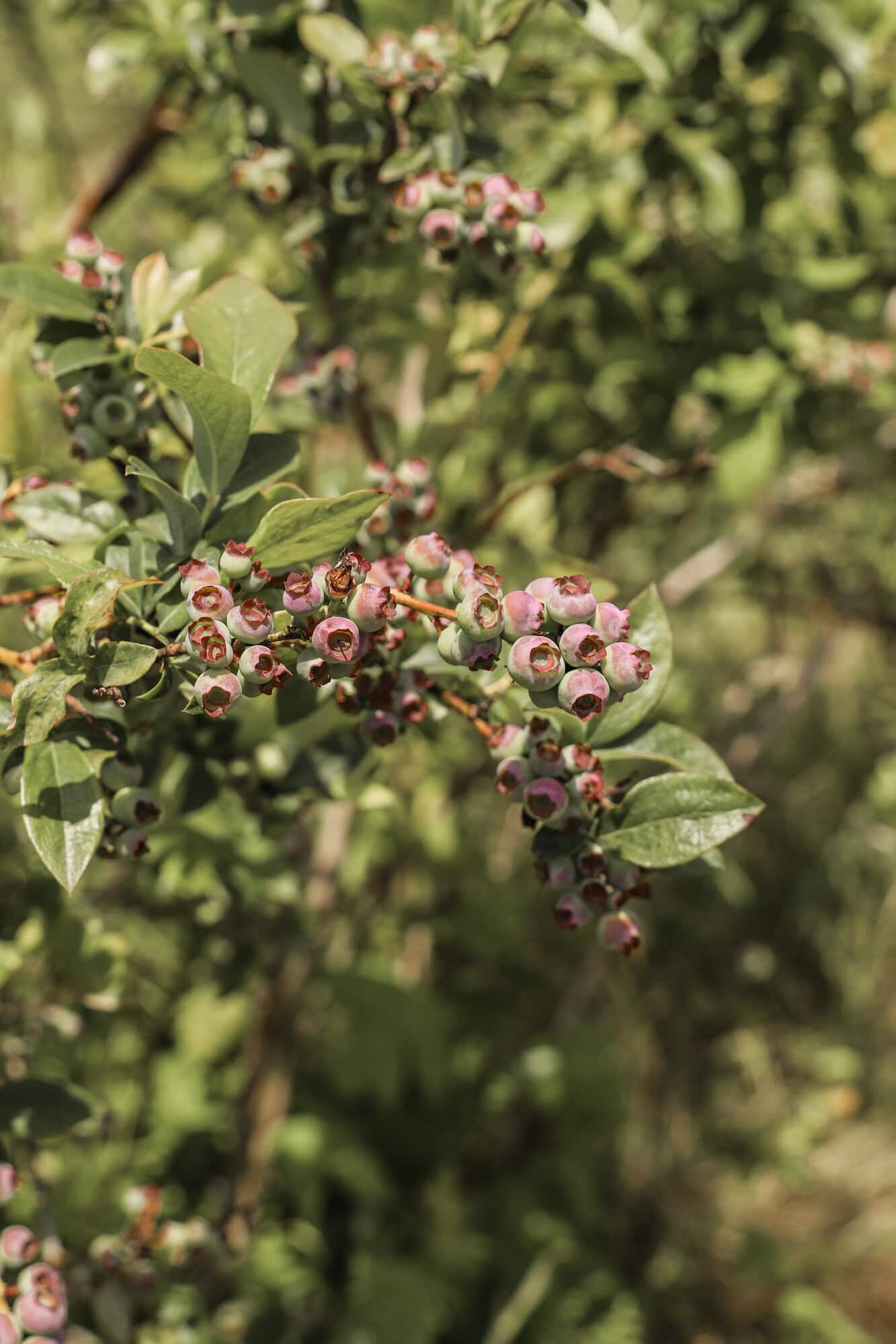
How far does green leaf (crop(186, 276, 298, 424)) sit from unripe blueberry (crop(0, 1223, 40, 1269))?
0.55m

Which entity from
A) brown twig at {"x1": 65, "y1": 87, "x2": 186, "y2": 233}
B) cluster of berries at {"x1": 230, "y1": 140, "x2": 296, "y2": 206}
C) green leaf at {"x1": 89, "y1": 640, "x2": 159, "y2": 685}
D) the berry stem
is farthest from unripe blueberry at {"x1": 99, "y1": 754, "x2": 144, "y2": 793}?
brown twig at {"x1": 65, "y1": 87, "x2": 186, "y2": 233}

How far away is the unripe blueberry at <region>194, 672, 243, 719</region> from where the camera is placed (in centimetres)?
50

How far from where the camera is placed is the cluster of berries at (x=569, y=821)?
1.97ft

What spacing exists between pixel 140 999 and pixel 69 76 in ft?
9.28

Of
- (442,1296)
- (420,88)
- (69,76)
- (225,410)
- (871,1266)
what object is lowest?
(871,1266)

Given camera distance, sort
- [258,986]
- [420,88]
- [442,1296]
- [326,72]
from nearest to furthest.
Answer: [420,88], [326,72], [258,986], [442,1296]

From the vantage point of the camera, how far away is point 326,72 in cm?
98

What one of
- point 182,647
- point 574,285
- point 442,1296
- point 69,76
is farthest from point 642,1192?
point 69,76

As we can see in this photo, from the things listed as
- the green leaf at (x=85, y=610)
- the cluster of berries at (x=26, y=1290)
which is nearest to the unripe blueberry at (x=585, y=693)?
the green leaf at (x=85, y=610)

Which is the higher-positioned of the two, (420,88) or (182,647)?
(420,88)

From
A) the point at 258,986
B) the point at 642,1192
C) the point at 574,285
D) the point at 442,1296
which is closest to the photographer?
the point at 574,285

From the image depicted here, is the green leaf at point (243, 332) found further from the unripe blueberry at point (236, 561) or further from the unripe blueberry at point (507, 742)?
the unripe blueberry at point (507, 742)

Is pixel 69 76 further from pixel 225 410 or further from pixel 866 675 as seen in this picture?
pixel 225 410

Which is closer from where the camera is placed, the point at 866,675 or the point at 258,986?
the point at 258,986
